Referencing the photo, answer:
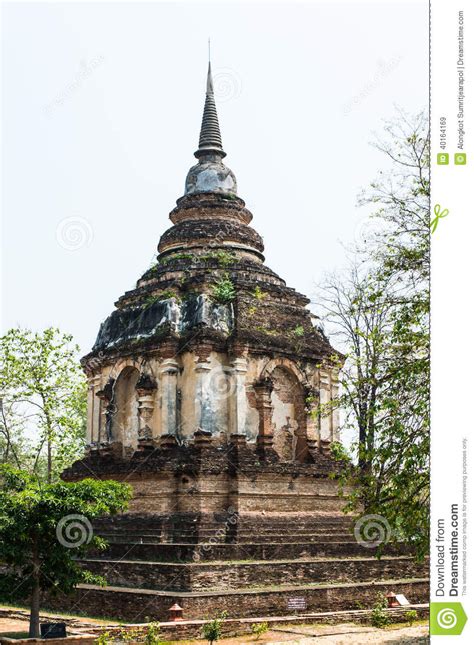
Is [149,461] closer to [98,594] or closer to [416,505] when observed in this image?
[98,594]

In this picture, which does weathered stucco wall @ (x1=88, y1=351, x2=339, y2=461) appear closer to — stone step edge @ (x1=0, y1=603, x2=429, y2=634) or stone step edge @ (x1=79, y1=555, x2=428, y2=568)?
stone step edge @ (x1=79, y1=555, x2=428, y2=568)

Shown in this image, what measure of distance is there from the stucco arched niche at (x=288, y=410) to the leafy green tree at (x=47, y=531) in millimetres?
7847

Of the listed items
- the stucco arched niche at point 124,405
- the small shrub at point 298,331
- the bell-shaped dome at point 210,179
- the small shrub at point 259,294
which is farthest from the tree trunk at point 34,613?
the bell-shaped dome at point 210,179

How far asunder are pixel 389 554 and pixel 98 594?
27.0 feet

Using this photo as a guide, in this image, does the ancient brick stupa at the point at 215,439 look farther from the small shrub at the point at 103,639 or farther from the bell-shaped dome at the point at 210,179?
the small shrub at the point at 103,639

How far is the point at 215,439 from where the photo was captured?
795 inches

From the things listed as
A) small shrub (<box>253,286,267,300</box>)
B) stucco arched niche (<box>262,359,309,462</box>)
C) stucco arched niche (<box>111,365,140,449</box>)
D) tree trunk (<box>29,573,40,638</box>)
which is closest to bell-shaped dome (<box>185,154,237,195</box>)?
small shrub (<box>253,286,267,300</box>)

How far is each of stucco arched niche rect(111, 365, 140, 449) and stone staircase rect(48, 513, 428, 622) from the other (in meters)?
2.81

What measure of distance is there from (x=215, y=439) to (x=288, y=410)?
2646 millimetres

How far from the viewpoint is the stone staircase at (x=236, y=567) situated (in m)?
16.1

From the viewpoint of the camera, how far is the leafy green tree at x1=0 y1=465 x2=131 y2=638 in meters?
13.5

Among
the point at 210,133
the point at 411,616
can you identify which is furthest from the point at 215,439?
the point at 210,133

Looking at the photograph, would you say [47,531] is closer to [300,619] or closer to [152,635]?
[152,635]
